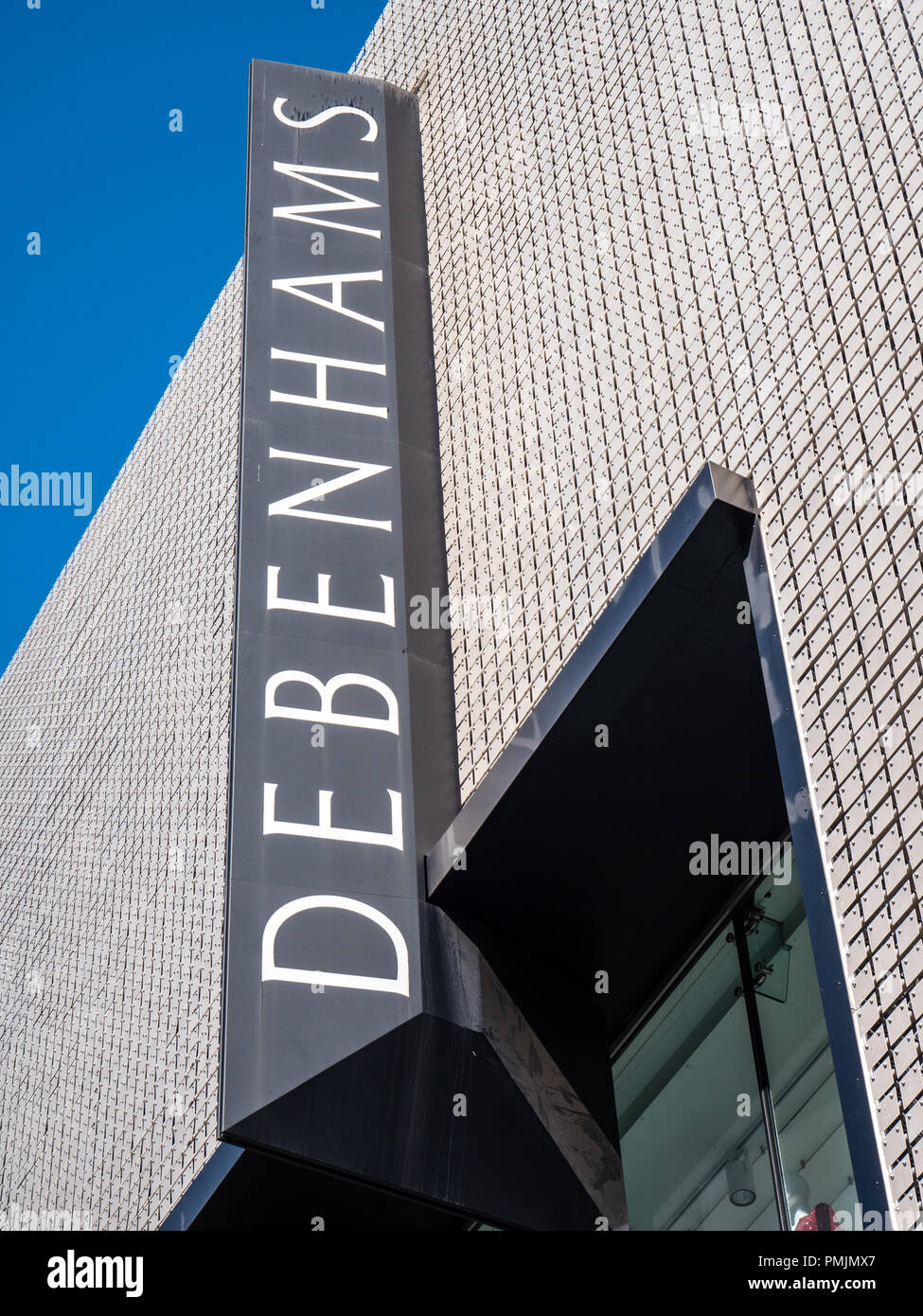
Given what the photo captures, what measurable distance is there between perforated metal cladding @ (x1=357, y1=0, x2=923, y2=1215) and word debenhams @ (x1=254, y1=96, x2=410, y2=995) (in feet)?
1.66

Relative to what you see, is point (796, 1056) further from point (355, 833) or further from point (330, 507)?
point (330, 507)

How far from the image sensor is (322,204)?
10.7 meters

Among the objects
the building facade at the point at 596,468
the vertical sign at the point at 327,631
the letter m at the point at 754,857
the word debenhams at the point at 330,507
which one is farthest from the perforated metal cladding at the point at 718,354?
the letter m at the point at 754,857

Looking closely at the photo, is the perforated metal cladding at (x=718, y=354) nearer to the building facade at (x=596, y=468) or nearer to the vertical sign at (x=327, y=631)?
the building facade at (x=596, y=468)

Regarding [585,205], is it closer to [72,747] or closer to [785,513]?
[785,513]

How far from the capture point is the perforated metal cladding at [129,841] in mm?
10406

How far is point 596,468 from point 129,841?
692cm

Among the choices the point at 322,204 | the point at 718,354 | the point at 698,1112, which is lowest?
the point at 698,1112

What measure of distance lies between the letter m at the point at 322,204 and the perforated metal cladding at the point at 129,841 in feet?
11.2

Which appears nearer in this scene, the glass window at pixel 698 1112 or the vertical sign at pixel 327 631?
the vertical sign at pixel 327 631

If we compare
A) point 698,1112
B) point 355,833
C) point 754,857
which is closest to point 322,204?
point 355,833

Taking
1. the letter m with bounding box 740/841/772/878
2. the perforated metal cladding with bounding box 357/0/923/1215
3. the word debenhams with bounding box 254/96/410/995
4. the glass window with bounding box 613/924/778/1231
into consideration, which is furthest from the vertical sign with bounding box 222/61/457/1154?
the glass window with bounding box 613/924/778/1231

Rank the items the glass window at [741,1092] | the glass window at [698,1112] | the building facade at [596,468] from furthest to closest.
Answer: the glass window at [698,1112]
the glass window at [741,1092]
the building facade at [596,468]

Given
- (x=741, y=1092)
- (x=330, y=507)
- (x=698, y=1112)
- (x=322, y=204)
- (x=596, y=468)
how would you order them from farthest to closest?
(x=322, y=204) < (x=330, y=507) < (x=596, y=468) < (x=698, y=1112) < (x=741, y=1092)
